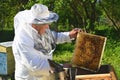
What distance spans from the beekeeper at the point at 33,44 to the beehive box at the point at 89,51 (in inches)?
25.4

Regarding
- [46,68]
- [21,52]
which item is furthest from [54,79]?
[21,52]

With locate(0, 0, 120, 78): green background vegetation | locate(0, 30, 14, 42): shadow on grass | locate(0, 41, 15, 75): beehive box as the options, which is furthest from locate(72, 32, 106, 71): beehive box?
locate(0, 30, 14, 42): shadow on grass

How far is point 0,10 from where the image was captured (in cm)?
1467

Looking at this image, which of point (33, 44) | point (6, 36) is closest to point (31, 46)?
point (33, 44)

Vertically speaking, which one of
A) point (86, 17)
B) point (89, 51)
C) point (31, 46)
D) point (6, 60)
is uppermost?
point (31, 46)

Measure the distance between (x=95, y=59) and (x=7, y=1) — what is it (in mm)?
11474

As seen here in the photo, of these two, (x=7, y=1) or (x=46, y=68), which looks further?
(x=7, y=1)

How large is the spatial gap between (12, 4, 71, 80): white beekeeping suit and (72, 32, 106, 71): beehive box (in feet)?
2.12

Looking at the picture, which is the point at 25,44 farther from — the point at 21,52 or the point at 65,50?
the point at 65,50

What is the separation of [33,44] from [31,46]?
0.14ft

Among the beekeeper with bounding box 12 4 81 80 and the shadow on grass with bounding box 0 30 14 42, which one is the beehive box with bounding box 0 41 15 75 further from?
the shadow on grass with bounding box 0 30 14 42

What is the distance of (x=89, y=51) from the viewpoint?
375 cm

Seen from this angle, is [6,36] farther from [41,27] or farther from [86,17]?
[41,27]

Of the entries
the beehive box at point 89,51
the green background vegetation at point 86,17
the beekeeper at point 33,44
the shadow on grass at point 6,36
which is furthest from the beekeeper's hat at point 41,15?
the shadow on grass at point 6,36
